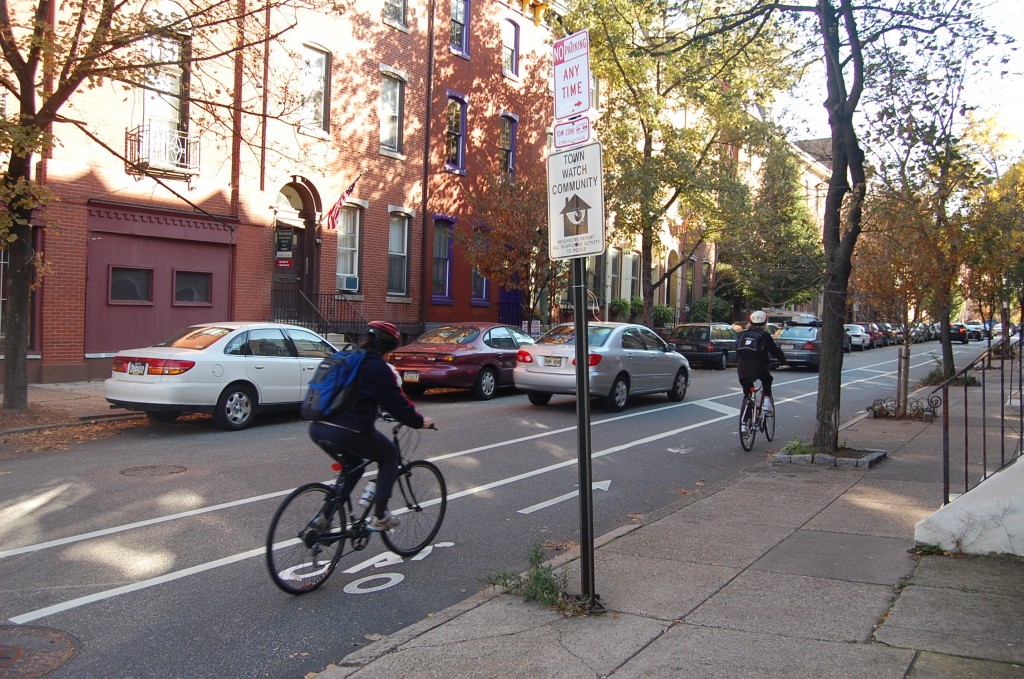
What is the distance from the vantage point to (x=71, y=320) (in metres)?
15.9

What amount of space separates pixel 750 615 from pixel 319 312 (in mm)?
17640

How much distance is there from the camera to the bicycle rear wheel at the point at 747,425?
444 inches

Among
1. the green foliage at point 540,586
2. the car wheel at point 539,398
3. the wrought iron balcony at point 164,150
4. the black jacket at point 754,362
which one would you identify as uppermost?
the wrought iron balcony at point 164,150

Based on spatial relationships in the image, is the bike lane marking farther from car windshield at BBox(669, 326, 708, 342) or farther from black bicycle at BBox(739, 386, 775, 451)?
car windshield at BBox(669, 326, 708, 342)

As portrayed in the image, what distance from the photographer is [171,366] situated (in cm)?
1121

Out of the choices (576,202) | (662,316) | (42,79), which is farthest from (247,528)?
(662,316)

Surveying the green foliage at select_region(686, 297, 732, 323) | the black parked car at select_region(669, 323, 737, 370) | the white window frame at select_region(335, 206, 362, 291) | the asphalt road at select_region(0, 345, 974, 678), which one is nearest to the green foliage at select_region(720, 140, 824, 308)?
the black parked car at select_region(669, 323, 737, 370)

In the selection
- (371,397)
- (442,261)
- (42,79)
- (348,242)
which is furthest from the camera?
(442,261)

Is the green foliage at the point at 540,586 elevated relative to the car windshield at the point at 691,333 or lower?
lower

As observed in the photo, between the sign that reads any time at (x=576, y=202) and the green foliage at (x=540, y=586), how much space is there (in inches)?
75.1

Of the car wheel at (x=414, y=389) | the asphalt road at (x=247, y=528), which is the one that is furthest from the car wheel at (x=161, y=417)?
the car wheel at (x=414, y=389)

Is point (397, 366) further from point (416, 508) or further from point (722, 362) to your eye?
point (722, 362)

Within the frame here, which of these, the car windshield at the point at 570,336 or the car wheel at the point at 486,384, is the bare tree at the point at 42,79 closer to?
the car windshield at the point at 570,336

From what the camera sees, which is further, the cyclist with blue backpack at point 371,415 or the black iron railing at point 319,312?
the black iron railing at point 319,312
